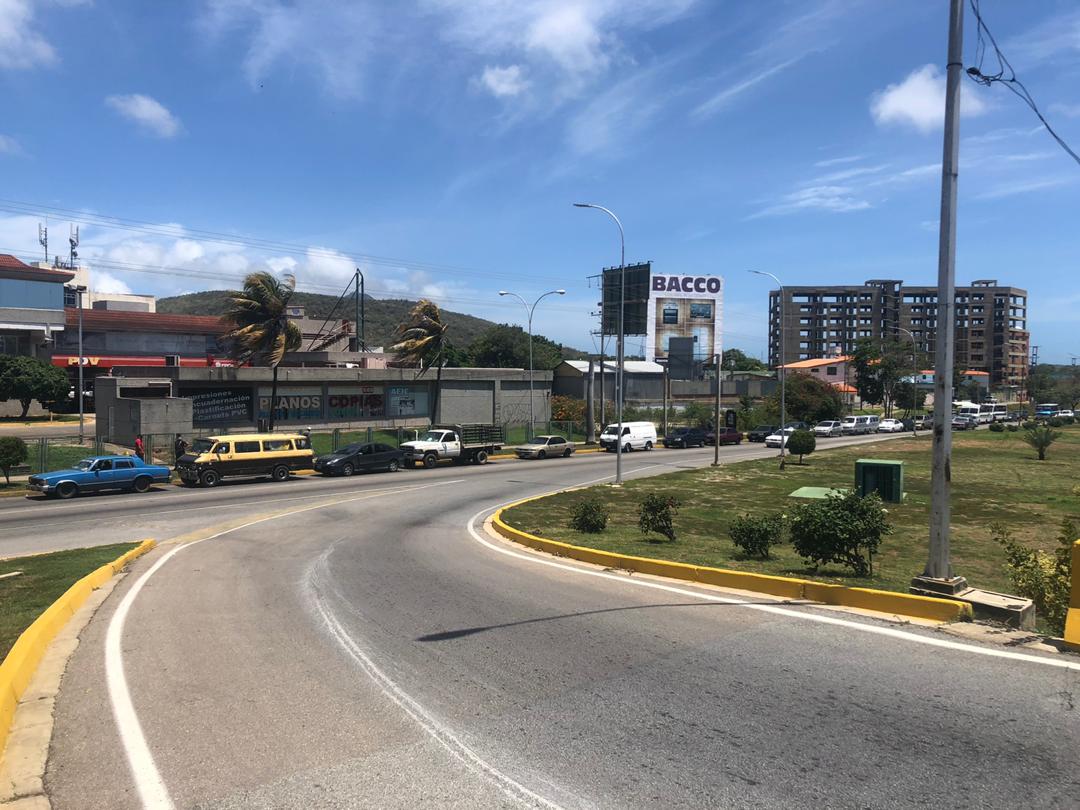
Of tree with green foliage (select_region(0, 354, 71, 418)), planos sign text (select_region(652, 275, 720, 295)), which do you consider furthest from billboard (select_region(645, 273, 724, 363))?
tree with green foliage (select_region(0, 354, 71, 418))

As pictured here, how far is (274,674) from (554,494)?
19748mm

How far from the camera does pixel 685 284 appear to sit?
78125 millimetres

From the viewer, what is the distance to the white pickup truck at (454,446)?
38062mm

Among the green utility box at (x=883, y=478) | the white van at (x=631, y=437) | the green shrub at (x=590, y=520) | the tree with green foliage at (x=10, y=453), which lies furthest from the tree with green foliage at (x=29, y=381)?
the green utility box at (x=883, y=478)

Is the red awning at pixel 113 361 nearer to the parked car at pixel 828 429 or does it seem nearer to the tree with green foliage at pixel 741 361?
the parked car at pixel 828 429

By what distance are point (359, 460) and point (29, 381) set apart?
103ft

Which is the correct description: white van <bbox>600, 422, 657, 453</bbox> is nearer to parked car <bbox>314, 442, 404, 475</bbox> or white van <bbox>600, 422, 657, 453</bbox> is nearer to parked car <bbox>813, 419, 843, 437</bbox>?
parked car <bbox>314, 442, 404, 475</bbox>

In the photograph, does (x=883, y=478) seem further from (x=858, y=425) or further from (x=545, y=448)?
(x=858, y=425)

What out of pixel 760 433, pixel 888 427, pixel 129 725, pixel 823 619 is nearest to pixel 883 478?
pixel 823 619

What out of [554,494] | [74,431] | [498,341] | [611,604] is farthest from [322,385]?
[498,341]

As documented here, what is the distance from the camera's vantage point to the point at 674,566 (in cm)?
1184

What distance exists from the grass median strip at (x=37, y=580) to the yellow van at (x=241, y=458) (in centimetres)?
1420

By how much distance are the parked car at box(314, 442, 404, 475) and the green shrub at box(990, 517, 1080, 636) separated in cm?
2882

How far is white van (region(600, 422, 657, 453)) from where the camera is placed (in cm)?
4881
